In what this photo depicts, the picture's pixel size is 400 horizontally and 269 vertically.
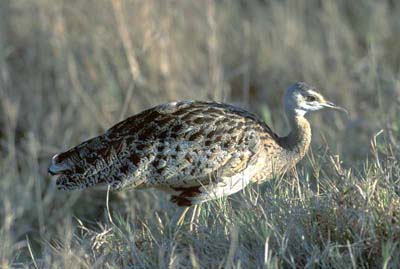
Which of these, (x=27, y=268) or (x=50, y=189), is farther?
(x=50, y=189)

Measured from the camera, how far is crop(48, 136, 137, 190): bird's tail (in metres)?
5.08

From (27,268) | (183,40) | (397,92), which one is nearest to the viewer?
(27,268)

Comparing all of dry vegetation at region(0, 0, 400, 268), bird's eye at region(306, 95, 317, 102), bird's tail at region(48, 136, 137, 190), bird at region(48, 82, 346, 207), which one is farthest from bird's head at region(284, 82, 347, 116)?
bird's tail at region(48, 136, 137, 190)

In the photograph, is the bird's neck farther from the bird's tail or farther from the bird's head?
the bird's tail

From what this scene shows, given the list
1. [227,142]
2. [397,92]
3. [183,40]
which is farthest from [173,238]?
[183,40]

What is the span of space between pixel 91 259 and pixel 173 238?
403 mm

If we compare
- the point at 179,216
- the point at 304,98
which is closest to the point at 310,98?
the point at 304,98

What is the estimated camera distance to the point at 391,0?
371 inches

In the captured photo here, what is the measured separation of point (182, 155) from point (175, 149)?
53 millimetres

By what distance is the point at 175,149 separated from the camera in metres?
5.01

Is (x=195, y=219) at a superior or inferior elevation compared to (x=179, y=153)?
inferior

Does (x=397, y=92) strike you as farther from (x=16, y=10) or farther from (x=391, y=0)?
(x=16, y=10)

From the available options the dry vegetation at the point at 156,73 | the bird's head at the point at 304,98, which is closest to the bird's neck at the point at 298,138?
the bird's head at the point at 304,98

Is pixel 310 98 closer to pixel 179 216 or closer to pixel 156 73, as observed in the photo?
pixel 179 216
